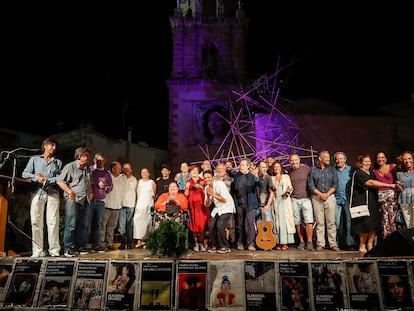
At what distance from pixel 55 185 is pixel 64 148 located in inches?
554

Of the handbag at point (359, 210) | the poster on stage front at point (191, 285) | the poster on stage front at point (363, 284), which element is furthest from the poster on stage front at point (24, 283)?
the handbag at point (359, 210)

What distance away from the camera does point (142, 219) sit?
23.6ft

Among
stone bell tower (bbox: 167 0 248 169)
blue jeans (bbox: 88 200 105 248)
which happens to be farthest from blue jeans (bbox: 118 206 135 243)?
stone bell tower (bbox: 167 0 248 169)

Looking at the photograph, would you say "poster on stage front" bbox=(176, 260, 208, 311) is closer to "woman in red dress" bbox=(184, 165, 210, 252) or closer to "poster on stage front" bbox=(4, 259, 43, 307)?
"woman in red dress" bbox=(184, 165, 210, 252)

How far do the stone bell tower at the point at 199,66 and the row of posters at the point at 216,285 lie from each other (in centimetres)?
1227

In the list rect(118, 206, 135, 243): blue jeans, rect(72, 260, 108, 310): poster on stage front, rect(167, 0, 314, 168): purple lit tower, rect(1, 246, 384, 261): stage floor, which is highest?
rect(167, 0, 314, 168): purple lit tower

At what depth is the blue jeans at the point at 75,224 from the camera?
5555 millimetres

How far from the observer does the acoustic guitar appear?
632 cm

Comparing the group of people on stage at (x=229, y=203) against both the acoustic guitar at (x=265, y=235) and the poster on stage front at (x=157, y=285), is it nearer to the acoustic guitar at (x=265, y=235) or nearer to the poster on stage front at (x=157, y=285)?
the acoustic guitar at (x=265, y=235)

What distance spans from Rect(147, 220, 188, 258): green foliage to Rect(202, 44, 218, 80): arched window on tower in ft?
44.2

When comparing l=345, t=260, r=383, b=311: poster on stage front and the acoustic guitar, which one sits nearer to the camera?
l=345, t=260, r=383, b=311: poster on stage front

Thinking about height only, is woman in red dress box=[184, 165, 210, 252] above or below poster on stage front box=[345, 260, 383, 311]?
above

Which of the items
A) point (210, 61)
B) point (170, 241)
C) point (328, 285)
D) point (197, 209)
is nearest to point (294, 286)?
point (328, 285)

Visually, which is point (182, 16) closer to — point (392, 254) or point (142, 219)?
point (142, 219)
